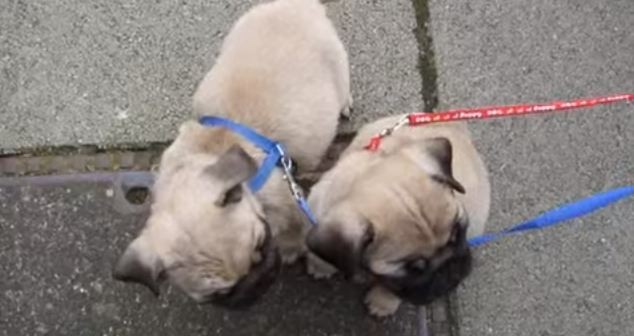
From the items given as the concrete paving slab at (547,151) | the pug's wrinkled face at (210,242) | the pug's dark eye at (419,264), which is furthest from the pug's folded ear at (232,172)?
the concrete paving slab at (547,151)

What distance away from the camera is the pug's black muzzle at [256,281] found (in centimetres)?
301

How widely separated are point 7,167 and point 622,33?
8.57 ft

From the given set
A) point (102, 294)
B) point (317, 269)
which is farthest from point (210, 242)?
point (102, 294)

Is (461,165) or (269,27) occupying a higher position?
(269,27)

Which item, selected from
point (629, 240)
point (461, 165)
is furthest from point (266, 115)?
point (629, 240)

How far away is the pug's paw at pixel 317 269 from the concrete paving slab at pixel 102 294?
34mm

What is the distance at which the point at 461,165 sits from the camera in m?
3.31

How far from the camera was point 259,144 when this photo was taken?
3299mm

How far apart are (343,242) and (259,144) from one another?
588 mm

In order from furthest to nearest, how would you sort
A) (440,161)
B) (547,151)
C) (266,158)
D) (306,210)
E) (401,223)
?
(547,151) < (266,158) < (306,210) < (440,161) < (401,223)

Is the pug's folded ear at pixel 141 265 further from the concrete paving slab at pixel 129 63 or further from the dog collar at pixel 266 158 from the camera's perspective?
the concrete paving slab at pixel 129 63

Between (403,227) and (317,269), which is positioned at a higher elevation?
(403,227)

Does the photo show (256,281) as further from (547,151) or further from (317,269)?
(547,151)

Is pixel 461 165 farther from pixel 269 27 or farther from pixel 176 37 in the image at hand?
pixel 176 37
